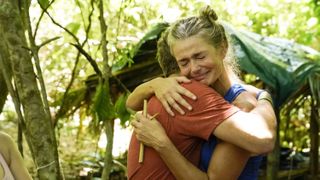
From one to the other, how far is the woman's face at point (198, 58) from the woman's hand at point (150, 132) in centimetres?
23

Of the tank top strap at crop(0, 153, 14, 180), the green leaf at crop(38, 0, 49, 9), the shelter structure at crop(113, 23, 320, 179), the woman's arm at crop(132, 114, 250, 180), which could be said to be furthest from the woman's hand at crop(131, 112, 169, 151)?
the shelter structure at crop(113, 23, 320, 179)

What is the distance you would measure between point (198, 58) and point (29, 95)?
3.24ft

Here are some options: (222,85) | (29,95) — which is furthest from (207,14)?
(29,95)

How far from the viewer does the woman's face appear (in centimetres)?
184

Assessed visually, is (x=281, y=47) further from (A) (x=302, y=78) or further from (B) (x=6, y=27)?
(B) (x=6, y=27)

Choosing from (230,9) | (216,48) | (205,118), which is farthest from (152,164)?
(230,9)

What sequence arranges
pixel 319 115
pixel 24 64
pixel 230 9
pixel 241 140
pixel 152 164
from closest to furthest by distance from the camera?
pixel 241 140
pixel 152 164
pixel 24 64
pixel 319 115
pixel 230 9

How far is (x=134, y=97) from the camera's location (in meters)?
2.10

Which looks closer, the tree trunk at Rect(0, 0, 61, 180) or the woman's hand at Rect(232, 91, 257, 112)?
the woman's hand at Rect(232, 91, 257, 112)

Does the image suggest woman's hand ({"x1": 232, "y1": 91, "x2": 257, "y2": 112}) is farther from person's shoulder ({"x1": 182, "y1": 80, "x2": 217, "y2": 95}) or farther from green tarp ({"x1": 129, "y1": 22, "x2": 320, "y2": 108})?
green tarp ({"x1": 129, "y1": 22, "x2": 320, "y2": 108})

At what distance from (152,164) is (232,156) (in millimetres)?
281

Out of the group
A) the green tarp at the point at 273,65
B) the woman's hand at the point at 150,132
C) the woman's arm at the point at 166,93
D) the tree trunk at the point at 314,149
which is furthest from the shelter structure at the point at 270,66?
the woman's hand at the point at 150,132

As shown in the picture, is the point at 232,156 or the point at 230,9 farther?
the point at 230,9

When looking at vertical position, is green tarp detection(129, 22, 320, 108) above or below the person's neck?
below
